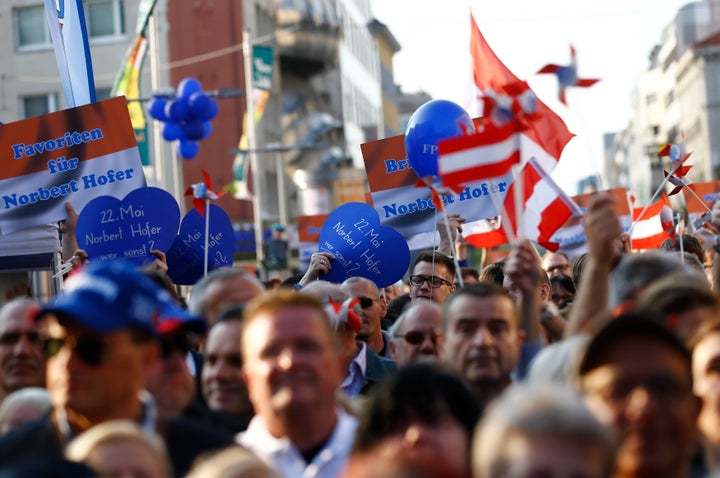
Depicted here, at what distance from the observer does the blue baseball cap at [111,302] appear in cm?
457

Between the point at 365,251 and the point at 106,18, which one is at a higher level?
the point at 106,18

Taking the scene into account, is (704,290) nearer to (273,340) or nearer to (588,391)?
(588,391)

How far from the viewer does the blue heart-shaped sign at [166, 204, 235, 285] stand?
11125 mm

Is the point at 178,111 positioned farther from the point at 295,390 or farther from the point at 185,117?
the point at 295,390

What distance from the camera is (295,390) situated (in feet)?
16.4

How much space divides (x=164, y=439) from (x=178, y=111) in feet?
61.3

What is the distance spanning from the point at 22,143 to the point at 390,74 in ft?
290

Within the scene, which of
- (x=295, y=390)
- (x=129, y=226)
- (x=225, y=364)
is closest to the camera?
(x=295, y=390)

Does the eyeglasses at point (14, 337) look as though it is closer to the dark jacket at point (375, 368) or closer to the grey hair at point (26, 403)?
the grey hair at point (26, 403)

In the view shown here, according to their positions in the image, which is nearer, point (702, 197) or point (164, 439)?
point (164, 439)

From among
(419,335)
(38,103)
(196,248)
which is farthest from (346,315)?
(38,103)

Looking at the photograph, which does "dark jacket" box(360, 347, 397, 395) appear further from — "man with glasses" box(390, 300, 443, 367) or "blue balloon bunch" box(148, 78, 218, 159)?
"blue balloon bunch" box(148, 78, 218, 159)

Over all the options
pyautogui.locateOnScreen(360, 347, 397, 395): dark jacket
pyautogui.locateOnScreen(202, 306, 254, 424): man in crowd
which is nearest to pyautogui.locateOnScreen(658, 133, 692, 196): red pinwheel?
pyautogui.locateOnScreen(360, 347, 397, 395): dark jacket

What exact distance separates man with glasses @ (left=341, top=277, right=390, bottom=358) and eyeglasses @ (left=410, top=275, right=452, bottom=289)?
1.33m
